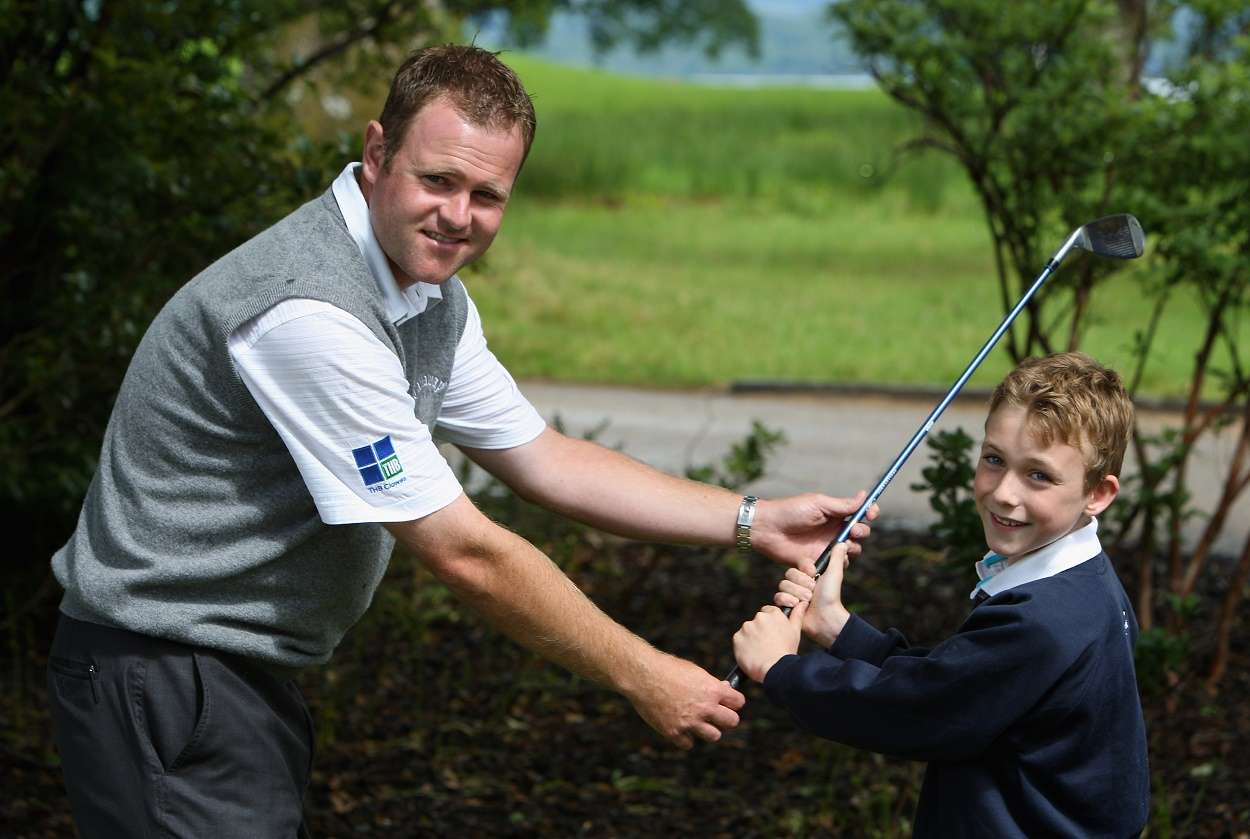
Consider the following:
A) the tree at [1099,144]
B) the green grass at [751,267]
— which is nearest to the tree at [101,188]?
the green grass at [751,267]

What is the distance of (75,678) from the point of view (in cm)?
287

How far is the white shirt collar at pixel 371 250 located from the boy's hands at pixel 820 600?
31.4 inches

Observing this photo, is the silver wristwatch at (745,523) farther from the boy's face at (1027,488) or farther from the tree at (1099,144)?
the tree at (1099,144)

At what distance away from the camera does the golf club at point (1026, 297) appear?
9.88 feet

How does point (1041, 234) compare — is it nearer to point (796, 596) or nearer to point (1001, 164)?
point (1001, 164)

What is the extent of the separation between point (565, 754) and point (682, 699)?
6.76 ft

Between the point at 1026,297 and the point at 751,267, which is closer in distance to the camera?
the point at 1026,297

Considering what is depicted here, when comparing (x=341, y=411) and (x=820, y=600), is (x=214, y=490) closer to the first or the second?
(x=341, y=411)

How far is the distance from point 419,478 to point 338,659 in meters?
2.90

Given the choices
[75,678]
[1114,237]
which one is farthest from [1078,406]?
[75,678]

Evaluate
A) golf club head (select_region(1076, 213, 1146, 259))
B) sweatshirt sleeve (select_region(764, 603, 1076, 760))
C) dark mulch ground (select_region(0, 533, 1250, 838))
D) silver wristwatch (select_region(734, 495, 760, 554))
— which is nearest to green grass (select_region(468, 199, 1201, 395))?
dark mulch ground (select_region(0, 533, 1250, 838))

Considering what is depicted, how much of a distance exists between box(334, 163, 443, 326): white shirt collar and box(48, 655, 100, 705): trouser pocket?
2.52 feet

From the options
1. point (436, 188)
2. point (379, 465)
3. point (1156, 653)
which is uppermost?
point (436, 188)

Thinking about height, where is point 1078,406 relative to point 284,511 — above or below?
above
